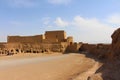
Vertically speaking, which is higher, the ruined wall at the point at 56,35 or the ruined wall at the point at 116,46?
the ruined wall at the point at 56,35

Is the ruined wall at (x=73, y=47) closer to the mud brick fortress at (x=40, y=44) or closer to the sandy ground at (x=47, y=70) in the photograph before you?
the mud brick fortress at (x=40, y=44)

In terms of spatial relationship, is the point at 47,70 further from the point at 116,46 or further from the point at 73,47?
the point at 73,47

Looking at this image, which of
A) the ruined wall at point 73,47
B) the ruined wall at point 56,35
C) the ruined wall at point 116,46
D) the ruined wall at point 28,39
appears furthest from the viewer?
the ruined wall at point 56,35

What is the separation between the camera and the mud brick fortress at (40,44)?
112 ft

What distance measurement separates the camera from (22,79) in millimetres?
10680

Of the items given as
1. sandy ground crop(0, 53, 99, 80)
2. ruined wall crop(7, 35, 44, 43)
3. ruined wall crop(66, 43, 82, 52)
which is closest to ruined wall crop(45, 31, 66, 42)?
ruined wall crop(7, 35, 44, 43)

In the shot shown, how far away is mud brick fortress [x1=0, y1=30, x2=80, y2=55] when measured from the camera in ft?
112

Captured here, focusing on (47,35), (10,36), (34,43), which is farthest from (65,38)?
(10,36)

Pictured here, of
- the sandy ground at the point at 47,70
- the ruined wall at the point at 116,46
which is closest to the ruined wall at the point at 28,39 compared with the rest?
the sandy ground at the point at 47,70

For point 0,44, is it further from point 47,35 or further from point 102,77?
point 102,77

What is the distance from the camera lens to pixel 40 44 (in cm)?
3509

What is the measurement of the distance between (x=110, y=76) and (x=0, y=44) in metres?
31.9

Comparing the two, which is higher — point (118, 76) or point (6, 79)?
point (118, 76)

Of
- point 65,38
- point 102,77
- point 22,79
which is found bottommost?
point 22,79
